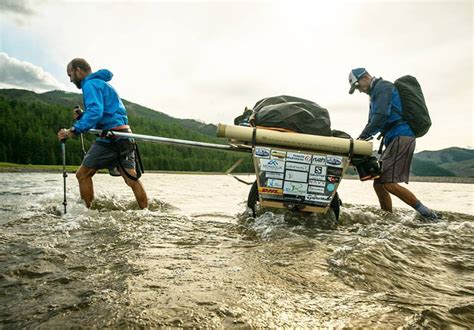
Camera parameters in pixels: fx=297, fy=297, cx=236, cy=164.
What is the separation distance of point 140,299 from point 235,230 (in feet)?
9.41

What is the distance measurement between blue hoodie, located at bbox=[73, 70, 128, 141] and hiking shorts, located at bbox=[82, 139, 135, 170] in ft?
1.25

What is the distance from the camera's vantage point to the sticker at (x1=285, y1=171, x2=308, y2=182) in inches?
181

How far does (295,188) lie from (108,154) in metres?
3.93

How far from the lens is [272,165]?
4.57 metres

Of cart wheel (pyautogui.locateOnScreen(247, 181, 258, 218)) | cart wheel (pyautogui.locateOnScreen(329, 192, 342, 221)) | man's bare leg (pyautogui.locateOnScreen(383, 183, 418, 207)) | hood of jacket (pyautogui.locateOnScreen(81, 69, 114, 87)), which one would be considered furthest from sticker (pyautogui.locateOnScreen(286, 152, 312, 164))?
hood of jacket (pyautogui.locateOnScreen(81, 69, 114, 87))

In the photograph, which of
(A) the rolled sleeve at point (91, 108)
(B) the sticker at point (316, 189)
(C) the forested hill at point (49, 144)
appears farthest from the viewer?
(C) the forested hill at point (49, 144)

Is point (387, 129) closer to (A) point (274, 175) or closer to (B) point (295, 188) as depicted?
(B) point (295, 188)

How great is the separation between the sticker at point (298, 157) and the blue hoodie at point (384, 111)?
2.16 metres

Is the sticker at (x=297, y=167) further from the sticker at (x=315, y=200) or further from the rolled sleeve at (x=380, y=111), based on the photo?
the rolled sleeve at (x=380, y=111)

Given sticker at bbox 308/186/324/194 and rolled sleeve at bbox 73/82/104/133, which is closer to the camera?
sticker at bbox 308/186/324/194

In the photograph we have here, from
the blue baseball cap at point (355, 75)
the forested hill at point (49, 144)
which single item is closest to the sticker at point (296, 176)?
the blue baseball cap at point (355, 75)

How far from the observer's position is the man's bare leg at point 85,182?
609 cm

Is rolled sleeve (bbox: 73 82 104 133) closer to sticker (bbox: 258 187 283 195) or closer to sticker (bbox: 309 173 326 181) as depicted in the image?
sticker (bbox: 258 187 283 195)

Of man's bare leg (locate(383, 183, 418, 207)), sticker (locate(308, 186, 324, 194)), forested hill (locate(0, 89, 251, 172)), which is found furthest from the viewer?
forested hill (locate(0, 89, 251, 172))
